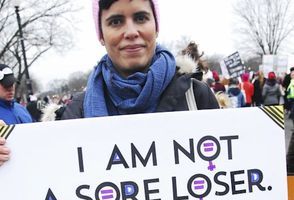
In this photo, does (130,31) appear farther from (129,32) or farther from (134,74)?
(134,74)

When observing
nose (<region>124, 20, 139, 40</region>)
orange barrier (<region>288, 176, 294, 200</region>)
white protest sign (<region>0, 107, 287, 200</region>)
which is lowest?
orange barrier (<region>288, 176, 294, 200</region>)

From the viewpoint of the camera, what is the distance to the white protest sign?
1493 mm

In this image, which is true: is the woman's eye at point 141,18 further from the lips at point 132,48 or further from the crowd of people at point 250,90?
the crowd of people at point 250,90

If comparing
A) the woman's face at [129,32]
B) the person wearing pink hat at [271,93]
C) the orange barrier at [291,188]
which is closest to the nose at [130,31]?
the woman's face at [129,32]

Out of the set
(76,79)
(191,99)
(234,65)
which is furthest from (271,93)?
(76,79)

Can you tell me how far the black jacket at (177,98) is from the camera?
5.17 feet

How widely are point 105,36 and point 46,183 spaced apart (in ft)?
1.88

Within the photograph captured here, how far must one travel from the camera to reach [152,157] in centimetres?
155

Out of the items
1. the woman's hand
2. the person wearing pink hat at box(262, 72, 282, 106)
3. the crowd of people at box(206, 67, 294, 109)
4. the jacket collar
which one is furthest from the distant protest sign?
the woman's hand

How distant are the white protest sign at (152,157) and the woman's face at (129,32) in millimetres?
215

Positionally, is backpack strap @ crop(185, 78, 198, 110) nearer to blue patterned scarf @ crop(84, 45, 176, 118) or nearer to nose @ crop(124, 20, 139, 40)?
blue patterned scarf @ crop(84, 45, 176, 118)

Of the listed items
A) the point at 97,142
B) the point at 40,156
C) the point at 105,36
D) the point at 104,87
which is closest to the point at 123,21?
the point at 105,36

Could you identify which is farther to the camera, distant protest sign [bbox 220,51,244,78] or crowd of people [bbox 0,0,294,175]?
distant protest sign [bbox 220,51,244,78]

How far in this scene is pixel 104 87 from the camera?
1.65m
